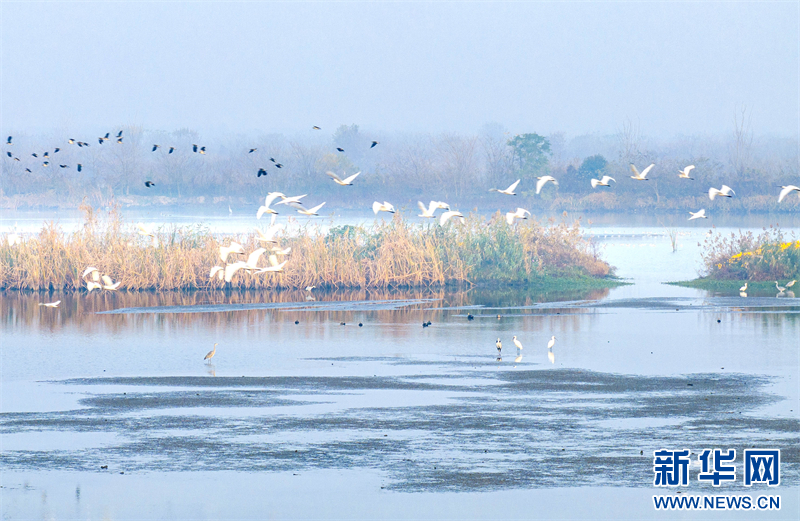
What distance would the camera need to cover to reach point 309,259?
89.8 feet

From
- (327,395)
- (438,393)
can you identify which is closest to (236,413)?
(327,395)

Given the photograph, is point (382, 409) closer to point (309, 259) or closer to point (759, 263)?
point (309, 259)

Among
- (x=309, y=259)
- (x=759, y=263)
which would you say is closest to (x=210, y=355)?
(x=309, y=259)

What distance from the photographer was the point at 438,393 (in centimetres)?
1327

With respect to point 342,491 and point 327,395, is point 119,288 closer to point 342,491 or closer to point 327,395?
point 327,395

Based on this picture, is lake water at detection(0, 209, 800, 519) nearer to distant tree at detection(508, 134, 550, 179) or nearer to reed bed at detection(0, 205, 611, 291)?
reed bed at detection(0, 205, 611, 291)

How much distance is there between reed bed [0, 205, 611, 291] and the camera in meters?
27.0

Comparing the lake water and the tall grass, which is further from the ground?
the tall grass

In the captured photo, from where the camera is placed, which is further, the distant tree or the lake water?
the distant tree

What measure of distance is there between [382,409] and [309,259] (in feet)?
50.3

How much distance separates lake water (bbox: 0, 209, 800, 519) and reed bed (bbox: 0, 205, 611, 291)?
4.20 meters

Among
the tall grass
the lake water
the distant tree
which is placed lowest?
the lake water

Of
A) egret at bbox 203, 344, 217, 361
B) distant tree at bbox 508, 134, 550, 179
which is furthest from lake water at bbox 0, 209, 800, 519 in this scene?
distant tree at bbox 508, 134, 550, 179

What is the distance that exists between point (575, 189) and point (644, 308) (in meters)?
51.1
